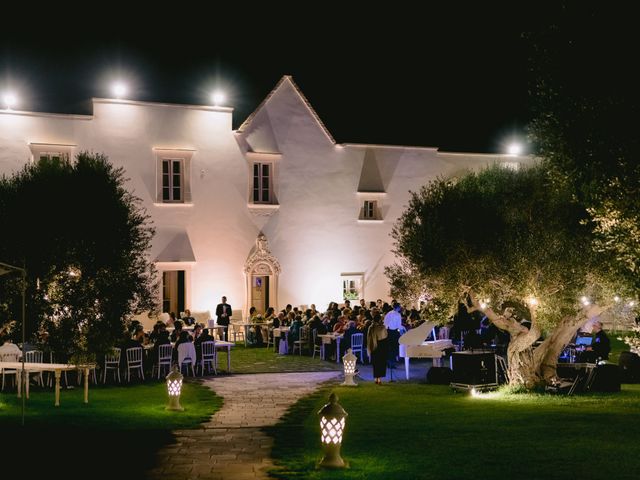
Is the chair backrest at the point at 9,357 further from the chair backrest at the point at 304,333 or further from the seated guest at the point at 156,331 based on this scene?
the chair backrest at the point at 304,333

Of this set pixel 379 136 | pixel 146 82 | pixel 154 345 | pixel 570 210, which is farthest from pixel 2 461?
pixel 379 136

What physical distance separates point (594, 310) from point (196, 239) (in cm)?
1745

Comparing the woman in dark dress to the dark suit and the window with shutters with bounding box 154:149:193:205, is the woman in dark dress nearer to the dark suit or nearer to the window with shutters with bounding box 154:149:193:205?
the dark suit

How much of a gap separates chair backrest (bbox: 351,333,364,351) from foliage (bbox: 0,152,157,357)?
8.14 m

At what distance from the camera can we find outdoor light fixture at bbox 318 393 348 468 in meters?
10.9

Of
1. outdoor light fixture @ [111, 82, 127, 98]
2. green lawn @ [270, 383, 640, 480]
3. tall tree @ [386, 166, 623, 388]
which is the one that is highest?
outdoor light fixture @ [111, 82, 127, 98]

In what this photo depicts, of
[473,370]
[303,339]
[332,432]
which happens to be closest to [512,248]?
[473,370]

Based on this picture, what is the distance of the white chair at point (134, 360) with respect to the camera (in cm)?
2112

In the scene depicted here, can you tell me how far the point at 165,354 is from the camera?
21.9 metres

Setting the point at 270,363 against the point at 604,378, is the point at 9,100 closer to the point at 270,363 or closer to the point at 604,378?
the point at 270,363

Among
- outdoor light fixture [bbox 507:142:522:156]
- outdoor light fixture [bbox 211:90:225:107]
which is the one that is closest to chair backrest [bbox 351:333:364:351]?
outdoor light fixture [bbox 211:90:225:107]

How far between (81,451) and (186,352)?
9.95m

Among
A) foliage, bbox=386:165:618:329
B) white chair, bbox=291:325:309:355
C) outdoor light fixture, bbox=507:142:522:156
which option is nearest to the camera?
foliage, bbox=386:165:618:329

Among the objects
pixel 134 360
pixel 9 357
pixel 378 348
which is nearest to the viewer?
pixel 9 357
